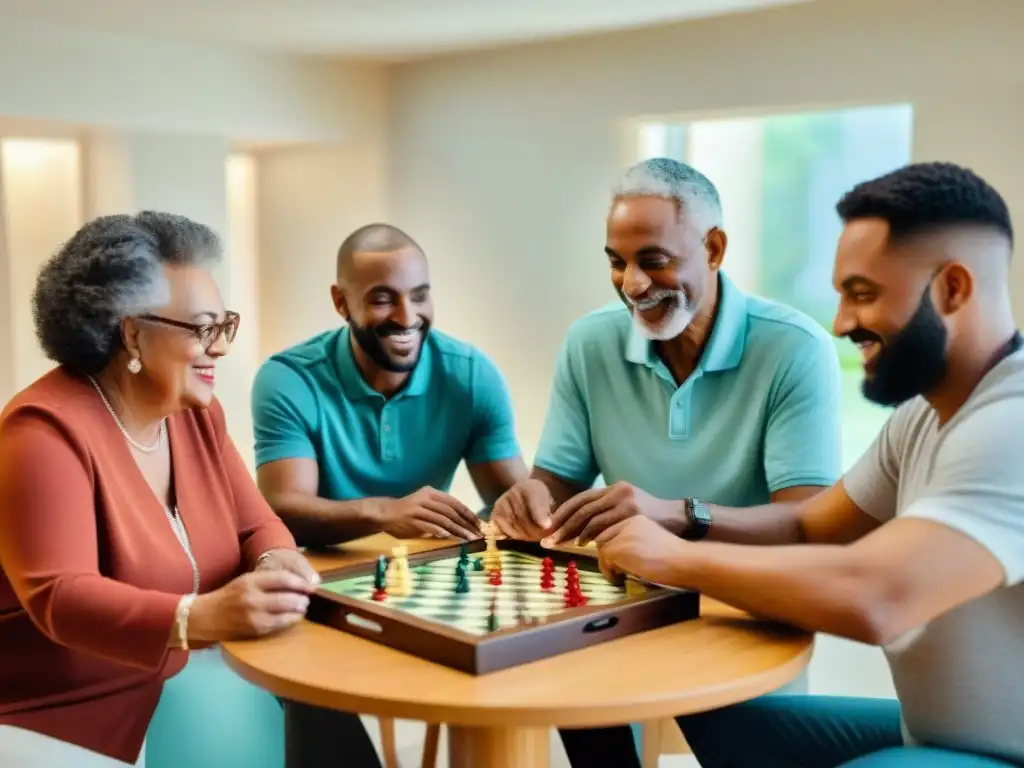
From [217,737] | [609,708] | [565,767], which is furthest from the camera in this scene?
[565,767]

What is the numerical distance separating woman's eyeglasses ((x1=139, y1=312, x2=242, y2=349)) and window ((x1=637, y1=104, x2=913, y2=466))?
10.1 ft

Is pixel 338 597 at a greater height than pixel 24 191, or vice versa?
pixel 24 191

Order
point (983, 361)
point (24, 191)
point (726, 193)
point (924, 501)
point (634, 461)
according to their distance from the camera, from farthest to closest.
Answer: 1. point (24, 191)
2. point (726, 193)
3. point (634, 461)
4. point (983, 361)
5. point (924, 501)

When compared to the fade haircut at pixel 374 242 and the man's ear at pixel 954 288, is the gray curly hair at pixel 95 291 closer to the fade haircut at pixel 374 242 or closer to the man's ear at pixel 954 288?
the fade haircut at pixel 374 242

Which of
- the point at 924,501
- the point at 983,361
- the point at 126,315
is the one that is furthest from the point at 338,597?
the point at 983,361

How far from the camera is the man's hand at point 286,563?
2.02 metres

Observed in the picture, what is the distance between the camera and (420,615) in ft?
5.94

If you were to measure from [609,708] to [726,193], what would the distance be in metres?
4.05

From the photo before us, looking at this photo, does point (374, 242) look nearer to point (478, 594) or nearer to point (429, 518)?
point (429, 518)

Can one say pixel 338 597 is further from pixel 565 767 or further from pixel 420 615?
pixel 565 767

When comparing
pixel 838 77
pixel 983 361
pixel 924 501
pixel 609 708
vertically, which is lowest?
pixel 609 708

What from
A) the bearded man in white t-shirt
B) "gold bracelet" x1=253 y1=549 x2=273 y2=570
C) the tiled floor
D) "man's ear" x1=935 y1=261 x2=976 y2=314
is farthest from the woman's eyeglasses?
the tiled floor

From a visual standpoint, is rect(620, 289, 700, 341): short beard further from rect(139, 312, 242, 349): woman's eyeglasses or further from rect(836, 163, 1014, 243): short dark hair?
rect(139, 312, 242, 349): woman's eyeglasses

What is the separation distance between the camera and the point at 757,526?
2.25 metres
